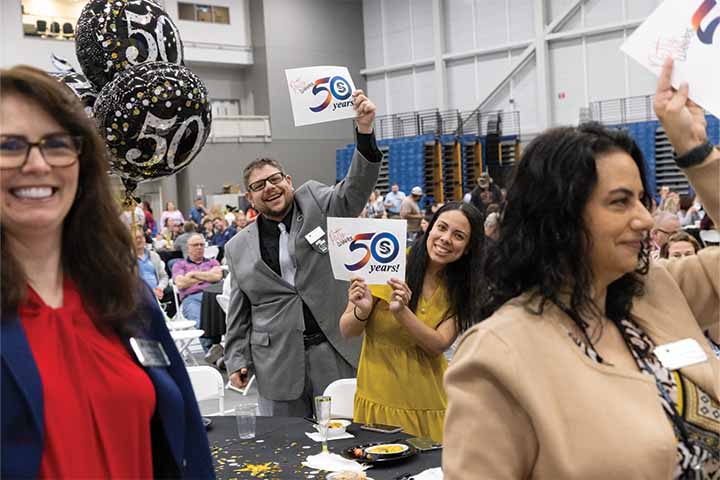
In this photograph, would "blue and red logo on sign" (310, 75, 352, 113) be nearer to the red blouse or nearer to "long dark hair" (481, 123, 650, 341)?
"long dark hair" (481, 123, 650, 341)

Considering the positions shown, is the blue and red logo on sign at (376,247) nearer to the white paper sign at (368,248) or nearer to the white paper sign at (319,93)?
the white paper sign at (368,248)

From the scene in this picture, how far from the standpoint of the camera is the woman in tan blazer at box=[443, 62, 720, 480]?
4.42 feet

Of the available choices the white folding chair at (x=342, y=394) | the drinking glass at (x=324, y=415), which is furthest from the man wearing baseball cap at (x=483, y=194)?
the drinking glass at (x=324, y=415)

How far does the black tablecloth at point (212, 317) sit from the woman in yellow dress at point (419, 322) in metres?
4.36

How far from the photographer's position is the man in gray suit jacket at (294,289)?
3.51 meters

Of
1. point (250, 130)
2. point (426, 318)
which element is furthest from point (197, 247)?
point (250, 130)

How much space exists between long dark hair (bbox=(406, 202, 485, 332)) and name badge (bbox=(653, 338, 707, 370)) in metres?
1.57

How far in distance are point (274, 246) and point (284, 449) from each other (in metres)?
1.21

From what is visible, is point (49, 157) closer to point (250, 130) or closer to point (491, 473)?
point (491, 473)

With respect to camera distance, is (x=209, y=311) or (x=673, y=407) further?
(x=209, y=311)

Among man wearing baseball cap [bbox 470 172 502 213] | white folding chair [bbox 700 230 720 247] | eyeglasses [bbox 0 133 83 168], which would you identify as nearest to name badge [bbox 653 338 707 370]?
eyeglasses [bbox 0 133 83 168]

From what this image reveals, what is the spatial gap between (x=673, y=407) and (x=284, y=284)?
2268 mm

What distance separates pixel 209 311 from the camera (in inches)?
290

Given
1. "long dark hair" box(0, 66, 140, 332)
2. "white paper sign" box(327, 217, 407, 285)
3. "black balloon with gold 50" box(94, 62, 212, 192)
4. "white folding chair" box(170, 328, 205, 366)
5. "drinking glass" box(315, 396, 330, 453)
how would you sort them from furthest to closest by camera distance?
1. "white folding chair" box(170, 328, 205, 366)
2. "white paper sign" box(327, 217, 407, 285)
3. "black balloon with gold 50" box(94, 62, 212, 192)
4. "drinking glass" box(315, 396, 330, 453)
5. "long dark hair" box(0, 66, 140, 332)
